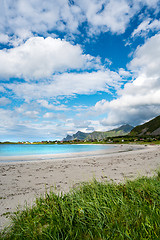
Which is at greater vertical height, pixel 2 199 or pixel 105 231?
pixel 105 231

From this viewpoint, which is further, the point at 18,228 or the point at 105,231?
the point at 18,228

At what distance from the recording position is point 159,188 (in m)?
5.04

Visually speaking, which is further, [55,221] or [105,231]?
[55,221]

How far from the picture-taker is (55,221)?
12.5 feet

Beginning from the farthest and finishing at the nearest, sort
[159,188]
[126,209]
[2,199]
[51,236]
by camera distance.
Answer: [2,199]
[159,188]
[126,209]
[51,236]

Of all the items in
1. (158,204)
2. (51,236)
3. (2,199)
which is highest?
(51,236)

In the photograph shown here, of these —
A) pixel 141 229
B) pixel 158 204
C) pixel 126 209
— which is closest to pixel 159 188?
pixel 158 204

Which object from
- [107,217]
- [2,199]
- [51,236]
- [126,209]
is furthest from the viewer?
[2,199]

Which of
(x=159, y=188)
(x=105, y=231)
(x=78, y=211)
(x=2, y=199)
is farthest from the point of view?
(x=2, y=199)

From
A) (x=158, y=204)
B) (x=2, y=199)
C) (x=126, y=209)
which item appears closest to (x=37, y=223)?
(x=126, y=209)

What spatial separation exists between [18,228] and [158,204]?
164 inches

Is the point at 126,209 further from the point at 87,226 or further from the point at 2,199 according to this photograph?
the point at 2,199

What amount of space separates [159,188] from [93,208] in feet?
8.81

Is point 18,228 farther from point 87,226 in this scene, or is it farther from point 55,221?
point 87,226
